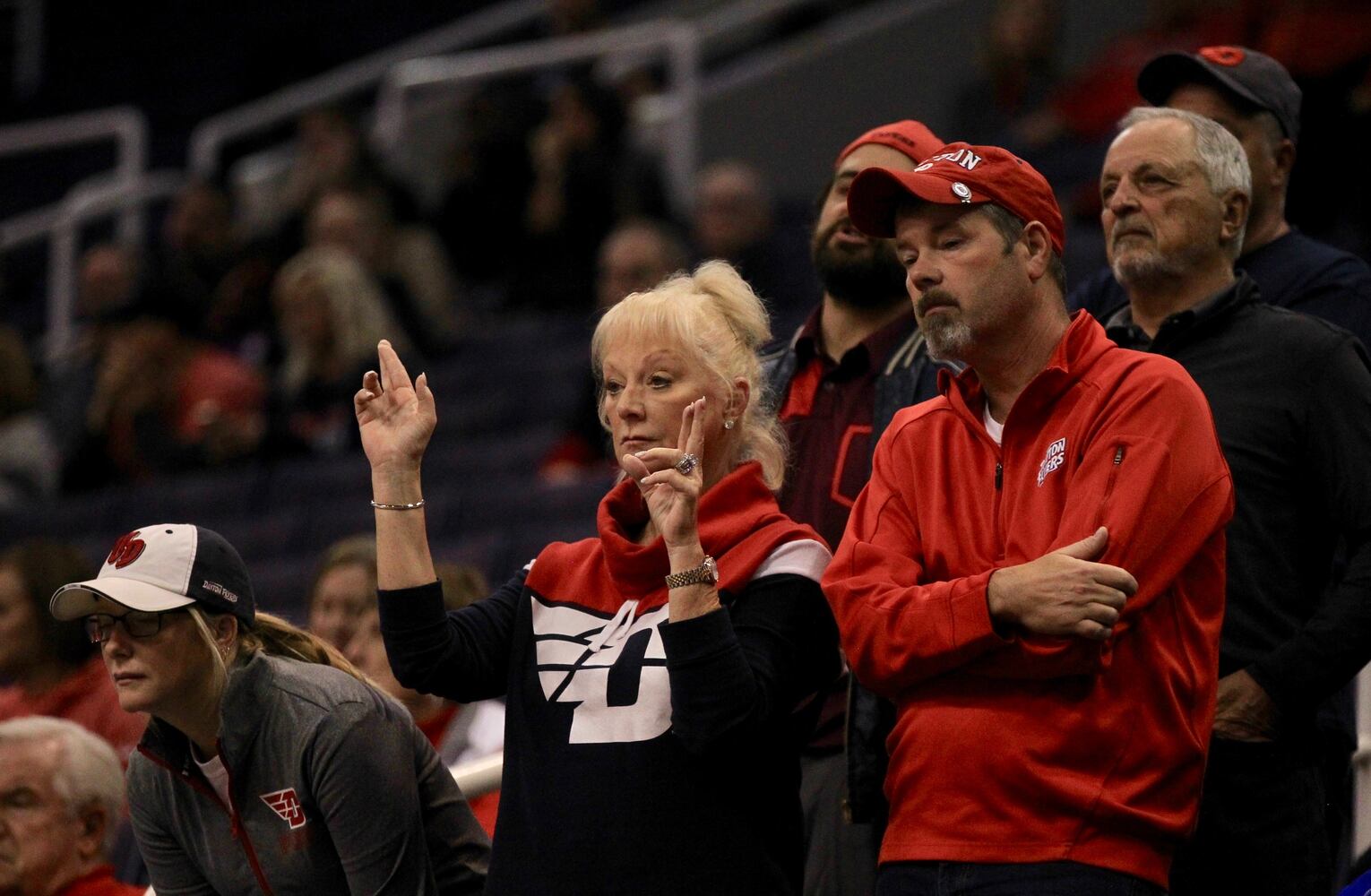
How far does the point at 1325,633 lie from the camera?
260 centimetres

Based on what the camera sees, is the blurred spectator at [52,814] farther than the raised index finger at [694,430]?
Yes

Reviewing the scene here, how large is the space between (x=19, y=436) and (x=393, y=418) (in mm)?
5048

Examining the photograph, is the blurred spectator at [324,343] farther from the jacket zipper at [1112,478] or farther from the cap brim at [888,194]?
the jacket zipper at [1112,478]

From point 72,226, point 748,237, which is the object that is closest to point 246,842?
point 748,237

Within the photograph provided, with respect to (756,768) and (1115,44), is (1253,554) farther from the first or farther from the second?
(1115,44)

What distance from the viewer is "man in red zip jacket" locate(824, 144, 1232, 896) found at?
2225 millimetres

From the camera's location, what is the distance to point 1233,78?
3.16m

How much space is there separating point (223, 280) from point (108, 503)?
1.30 m

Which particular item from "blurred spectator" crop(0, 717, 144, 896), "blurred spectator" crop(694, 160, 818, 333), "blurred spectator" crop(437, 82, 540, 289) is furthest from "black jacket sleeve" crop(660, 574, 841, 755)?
"blurred spectator" crop(437, 82, 540, 289)

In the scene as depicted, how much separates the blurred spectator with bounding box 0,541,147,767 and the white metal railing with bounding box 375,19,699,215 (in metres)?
3.21

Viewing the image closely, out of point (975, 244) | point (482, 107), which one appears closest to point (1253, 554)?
point (975, 244)

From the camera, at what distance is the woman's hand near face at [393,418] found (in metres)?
2.64

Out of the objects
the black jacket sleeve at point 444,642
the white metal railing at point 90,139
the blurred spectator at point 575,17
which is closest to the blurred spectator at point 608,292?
the blurred spectator at point 575,17

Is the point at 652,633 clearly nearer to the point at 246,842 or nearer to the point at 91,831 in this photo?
the point at 246,842
